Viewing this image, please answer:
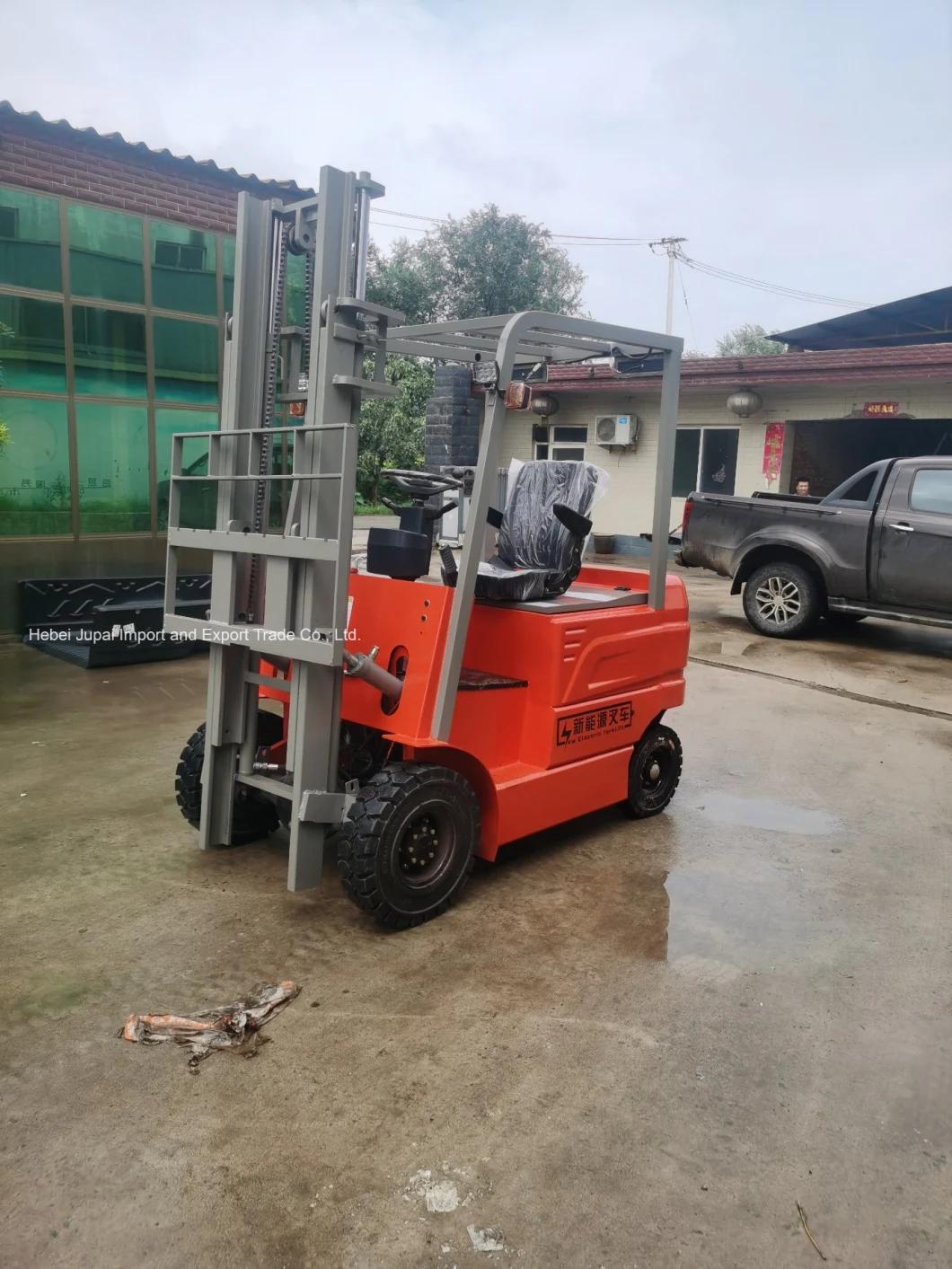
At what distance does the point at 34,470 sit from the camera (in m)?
8.72

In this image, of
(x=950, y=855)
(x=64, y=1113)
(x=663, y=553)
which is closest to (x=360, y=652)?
(x=663, y=553)

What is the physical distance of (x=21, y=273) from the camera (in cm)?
837

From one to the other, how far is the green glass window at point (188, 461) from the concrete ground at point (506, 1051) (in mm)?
4881

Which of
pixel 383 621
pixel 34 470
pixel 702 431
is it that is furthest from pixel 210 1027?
pixel 702 431

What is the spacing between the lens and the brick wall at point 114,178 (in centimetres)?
824

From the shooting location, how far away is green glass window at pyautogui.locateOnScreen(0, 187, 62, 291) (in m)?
8.23

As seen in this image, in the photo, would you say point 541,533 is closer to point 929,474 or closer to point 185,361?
point 929,474

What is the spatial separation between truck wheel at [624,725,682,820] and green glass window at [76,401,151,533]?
21.1 ft

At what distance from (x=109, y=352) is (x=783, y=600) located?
6882 millimetres

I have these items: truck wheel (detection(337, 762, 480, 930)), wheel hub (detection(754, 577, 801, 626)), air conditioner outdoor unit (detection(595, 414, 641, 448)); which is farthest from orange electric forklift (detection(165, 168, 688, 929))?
air conditioner outdoor unit (detection(595, 414, 641, 448))

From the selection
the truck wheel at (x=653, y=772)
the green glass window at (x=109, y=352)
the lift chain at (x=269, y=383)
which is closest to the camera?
the lift chain at (x=269, y=383)

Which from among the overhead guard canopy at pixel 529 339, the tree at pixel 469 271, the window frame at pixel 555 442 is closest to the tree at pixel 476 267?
the tree at pixel 469 271

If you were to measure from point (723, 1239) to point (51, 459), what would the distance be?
8.53m

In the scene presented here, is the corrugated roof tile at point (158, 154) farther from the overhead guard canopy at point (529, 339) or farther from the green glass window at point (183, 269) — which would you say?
the overhead guard canopy at point (529, 339)
